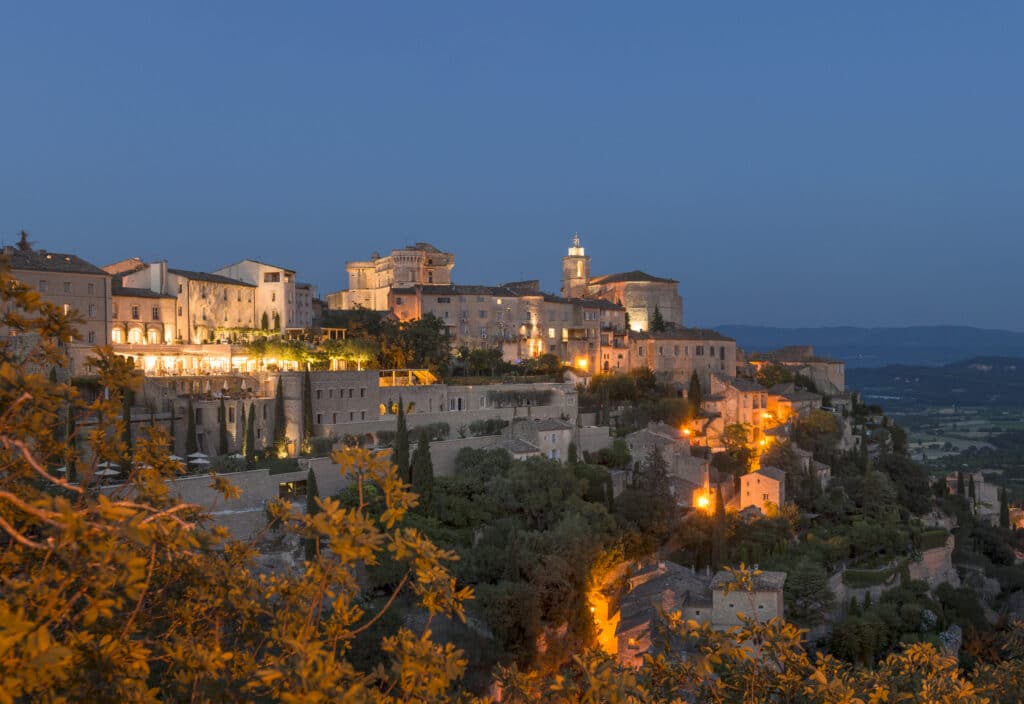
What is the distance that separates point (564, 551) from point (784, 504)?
1248 cm

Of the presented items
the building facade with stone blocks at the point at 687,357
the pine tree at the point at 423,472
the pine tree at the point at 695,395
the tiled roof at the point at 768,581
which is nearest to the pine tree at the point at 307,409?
the pine tree at the point at 423,472

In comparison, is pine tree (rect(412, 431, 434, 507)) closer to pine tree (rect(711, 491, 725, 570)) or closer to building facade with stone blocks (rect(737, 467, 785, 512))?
pine tree (rect(711, 491, 725, 570))

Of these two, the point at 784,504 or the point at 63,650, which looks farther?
the point at 784,504

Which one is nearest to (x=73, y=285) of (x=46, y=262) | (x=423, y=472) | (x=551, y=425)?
(x=46, y=262)

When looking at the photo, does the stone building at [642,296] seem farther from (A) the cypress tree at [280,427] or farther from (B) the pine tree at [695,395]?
(A) the cypress tree at [280,427]

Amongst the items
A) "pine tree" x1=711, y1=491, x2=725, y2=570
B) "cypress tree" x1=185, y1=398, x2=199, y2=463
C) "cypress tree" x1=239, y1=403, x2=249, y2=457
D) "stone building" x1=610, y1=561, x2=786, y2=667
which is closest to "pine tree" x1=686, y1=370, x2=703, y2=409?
"pine tree" x1=711, y1=491, x2=725, y2=570

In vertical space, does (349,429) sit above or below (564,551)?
above

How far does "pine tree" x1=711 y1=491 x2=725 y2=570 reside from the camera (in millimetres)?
29141

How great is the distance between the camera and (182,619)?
5.89m

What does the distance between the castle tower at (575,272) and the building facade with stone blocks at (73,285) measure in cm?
3578

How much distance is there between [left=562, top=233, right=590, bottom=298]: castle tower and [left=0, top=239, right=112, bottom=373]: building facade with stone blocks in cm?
3578

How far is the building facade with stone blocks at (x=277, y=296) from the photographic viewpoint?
137 ft

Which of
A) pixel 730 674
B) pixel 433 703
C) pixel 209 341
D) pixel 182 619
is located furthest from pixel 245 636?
pixel 209 341

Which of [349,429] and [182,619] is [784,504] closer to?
[349,429]
